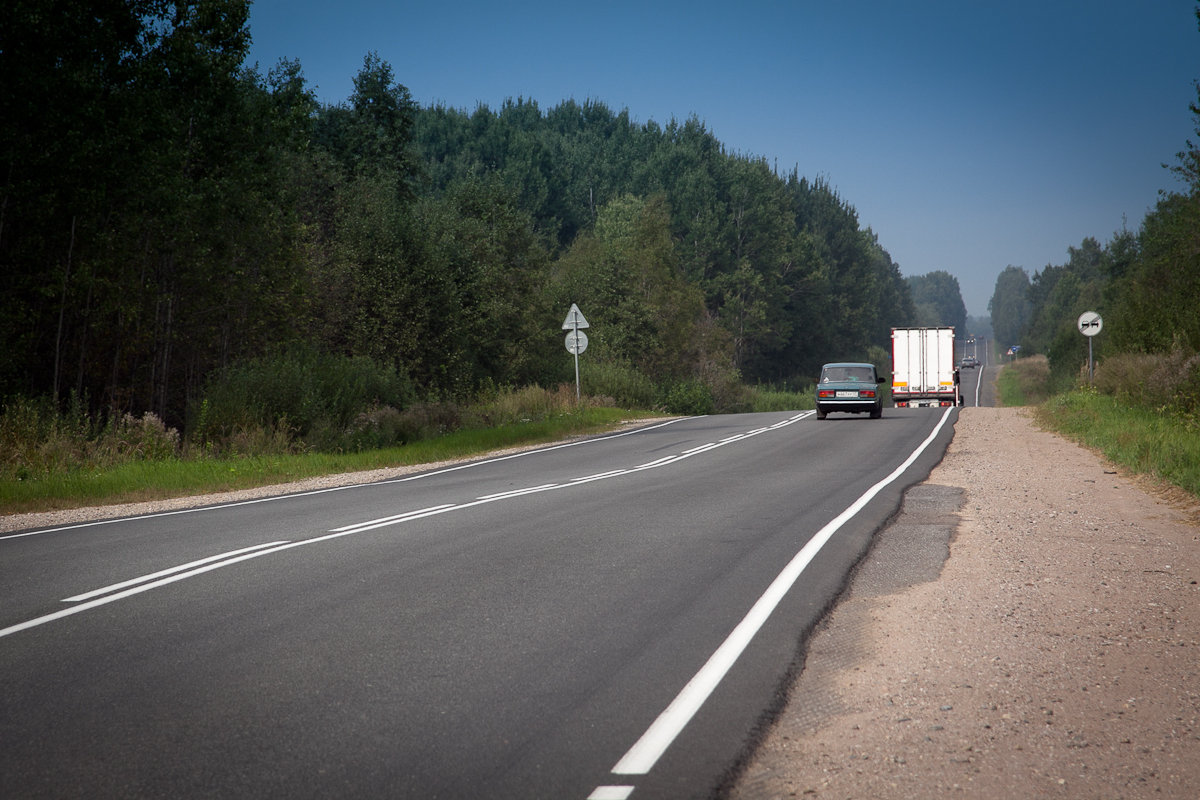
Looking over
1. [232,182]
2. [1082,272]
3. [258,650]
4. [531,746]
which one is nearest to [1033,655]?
[531,746]

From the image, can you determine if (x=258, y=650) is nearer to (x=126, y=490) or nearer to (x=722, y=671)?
(x=722, y=671)

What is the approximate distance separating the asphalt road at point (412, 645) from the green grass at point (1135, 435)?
4.57m

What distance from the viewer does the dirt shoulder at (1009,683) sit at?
3.72m

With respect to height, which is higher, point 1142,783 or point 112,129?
point 112,129

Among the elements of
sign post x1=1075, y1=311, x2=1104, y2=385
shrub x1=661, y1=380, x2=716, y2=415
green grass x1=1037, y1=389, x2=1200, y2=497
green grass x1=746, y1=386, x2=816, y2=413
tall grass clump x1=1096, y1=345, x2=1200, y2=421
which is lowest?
green grass x1=746, y1=386, x2=816, y2=413

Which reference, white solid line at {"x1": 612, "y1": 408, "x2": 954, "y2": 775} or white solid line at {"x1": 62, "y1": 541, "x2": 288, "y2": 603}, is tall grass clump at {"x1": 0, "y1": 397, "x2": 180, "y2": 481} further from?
white solid line at {"x1": 612, "y1": 408, "x2": 954, "y2": 775}

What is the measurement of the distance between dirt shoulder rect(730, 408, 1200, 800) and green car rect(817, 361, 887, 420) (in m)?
21.0

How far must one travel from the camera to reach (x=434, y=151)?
3605 inches

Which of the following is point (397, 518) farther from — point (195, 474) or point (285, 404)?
point (285, 404)

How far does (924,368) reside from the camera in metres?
39.8

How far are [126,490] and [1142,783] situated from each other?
555 inches

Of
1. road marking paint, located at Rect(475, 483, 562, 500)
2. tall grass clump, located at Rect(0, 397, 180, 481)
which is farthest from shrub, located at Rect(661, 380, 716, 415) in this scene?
road marking paint, located at Rect(475, 483, 562, 500)

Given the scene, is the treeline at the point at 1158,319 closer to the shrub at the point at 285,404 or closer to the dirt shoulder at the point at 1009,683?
the dirt shoulder at the point at 1009,683

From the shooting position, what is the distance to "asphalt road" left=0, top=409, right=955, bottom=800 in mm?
3852
